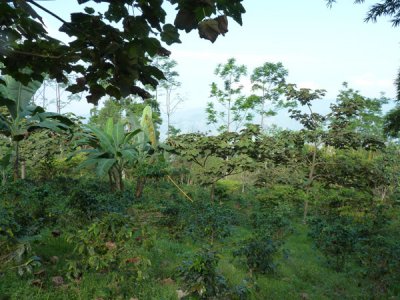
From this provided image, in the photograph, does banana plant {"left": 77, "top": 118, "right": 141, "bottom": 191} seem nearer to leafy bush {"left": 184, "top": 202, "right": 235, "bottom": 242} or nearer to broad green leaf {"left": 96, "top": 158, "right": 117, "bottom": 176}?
broad green leaf {"left": 96, "top": 158, "right": 117, "bottom": 176}

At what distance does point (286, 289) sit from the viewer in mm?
5062

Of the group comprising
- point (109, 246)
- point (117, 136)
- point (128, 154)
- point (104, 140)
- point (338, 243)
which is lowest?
point (338, 243)

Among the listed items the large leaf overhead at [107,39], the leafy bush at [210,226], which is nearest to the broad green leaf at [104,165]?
the leafy bush at [210,226]

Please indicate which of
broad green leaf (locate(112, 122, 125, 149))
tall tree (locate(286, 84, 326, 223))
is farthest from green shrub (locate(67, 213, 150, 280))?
tall tree (locate(286, 84, 326, 223))

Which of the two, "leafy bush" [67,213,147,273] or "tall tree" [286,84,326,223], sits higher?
"tall tree" [286,84,326,223]

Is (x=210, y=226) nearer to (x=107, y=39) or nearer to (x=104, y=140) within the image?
(x=104, y=140)

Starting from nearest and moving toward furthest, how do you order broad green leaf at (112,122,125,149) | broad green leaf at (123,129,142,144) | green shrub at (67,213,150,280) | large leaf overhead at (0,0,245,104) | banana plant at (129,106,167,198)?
large leaf overhead at (0,0,245,104) < green shrub at (67,213,150,280) < broad green leaf at (123,129,142,144) < broad green leaf at (112,122,125,149) < banana plant at (129,106,167,198)

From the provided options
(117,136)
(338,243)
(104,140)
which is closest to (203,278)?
(338,243)

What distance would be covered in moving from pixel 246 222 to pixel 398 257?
15.7 ft

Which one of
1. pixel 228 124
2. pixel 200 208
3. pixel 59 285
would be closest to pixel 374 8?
pixel 59 285

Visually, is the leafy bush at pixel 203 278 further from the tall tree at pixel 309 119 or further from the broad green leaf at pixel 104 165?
the tall tree at pixel 309 119

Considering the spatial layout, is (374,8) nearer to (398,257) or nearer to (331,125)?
(398,257)

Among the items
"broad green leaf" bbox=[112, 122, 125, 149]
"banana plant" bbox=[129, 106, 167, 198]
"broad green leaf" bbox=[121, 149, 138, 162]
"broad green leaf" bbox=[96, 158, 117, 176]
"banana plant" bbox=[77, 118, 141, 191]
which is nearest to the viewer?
"broad green leaf" bbox=[96, 158, 117, 176]

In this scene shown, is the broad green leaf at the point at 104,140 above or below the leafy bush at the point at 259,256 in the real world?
above
